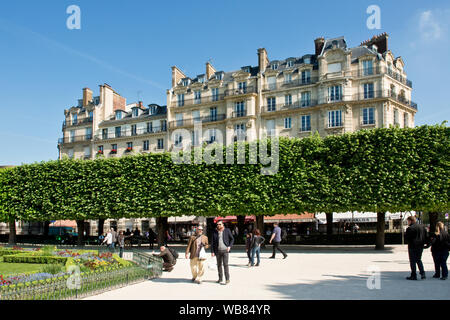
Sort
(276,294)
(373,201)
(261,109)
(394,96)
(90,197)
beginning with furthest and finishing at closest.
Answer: (261,109)
(394,96)
(90,197)
(373,201)
(276,294)

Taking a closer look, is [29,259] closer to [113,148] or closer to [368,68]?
[113,148]

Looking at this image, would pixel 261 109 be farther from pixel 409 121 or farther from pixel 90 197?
pixel 90 197

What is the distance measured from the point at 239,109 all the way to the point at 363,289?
33.0 metres

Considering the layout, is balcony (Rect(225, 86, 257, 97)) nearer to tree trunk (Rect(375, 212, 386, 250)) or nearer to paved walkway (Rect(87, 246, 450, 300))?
tree trunk (Rect(375, 212, 386, 250))

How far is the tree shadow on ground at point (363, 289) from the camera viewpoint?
8.58 meters

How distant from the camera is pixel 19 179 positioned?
30156 mm

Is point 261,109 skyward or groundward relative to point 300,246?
skyward

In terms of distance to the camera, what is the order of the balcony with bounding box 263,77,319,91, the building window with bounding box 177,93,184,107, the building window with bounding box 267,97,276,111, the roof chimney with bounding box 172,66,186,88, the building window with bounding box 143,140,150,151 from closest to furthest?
the balcony with bounding box 263,77,319,91, the building window with bounding box 267,97,276,111, the building window with bounding box 177,93,184,107, the building window with bounding box 143,140,150,151, the roof chimney with bounding box 172,66,186,88

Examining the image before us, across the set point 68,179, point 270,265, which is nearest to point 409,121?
point 270,265

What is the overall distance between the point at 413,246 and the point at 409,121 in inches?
1267

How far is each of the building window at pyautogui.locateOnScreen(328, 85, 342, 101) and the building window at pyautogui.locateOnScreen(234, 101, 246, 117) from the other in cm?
906

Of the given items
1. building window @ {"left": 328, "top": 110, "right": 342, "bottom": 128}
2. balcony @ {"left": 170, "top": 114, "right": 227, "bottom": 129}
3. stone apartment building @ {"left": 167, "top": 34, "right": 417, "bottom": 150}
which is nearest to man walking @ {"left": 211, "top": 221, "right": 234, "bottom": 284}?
stone apartment building @ {"left": 167, "top": 34, "right": 417, "bottom": 150}

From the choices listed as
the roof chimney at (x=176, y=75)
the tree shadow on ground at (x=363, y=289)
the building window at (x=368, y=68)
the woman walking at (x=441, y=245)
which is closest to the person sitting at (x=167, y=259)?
the tree shadow on ground at (x=363, y=289)

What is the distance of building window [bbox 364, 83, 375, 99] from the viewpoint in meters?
36.1
